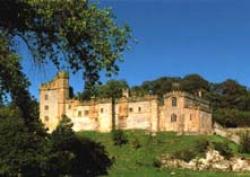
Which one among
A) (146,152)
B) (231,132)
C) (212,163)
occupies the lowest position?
(212,163)

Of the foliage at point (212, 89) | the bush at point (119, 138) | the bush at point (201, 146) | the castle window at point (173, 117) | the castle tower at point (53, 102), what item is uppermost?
the foliage at point (212, 89)

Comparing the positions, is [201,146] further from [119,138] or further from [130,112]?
[130,112]

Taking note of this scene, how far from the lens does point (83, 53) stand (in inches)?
898

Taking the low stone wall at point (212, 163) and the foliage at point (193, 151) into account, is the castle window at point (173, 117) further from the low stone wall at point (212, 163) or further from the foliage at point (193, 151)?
the low stone wall at point (212, 163)

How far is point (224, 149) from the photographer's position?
7762 cm

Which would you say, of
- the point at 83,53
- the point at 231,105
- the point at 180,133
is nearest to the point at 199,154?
the point at 180,133

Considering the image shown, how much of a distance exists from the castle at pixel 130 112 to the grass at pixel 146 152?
1.85m

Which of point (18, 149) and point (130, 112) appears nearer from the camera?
point (18, 149)

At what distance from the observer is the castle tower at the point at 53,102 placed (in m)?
90.9

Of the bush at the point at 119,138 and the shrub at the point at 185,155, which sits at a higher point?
the bush at the point at 119,138

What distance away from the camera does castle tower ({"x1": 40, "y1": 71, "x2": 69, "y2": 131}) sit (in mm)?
90938

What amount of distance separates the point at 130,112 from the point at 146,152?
9.79 meters

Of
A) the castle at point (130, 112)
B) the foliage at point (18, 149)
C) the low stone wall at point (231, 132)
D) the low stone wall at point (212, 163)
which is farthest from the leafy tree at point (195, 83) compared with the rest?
the foliage at point (18, 149)

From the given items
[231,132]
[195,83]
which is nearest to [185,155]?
[231,132]
